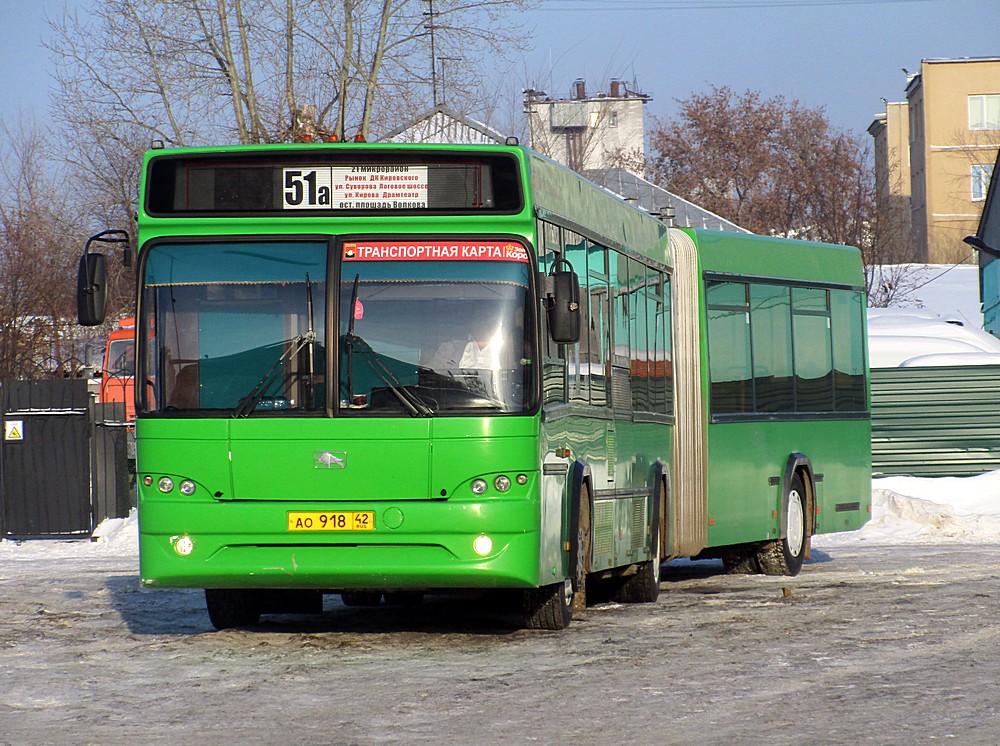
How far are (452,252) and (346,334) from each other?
0.77 meters

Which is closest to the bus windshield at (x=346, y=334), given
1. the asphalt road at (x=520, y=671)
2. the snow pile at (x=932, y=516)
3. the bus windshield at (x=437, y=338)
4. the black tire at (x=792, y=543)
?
the bus windshield at (x=437, y=338)

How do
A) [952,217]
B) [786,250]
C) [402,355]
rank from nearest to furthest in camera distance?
[402,355] → [786,250] → [952,217]

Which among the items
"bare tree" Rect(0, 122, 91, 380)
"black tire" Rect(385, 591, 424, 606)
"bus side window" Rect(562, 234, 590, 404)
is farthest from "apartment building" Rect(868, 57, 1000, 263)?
"bus side window" Rect(562, 234, 590, 404)

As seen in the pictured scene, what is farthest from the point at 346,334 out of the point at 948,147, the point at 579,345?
the point at 948,147

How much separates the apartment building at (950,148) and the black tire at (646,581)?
66.2 meters

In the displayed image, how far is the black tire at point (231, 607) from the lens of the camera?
11.6 meters

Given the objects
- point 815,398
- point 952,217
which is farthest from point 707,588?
point 952,217

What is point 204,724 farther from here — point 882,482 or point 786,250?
point 882,482

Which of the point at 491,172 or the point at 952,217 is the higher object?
the point at 952,217

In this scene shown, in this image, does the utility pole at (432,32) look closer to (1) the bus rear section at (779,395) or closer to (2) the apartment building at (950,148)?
(1) the bus rear section at (779,395)

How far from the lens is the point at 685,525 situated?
47.2 ft

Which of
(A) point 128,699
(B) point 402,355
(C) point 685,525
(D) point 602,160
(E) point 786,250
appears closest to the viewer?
(A) point 128,699

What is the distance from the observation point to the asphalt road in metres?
7.54

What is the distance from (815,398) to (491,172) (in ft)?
23.7
